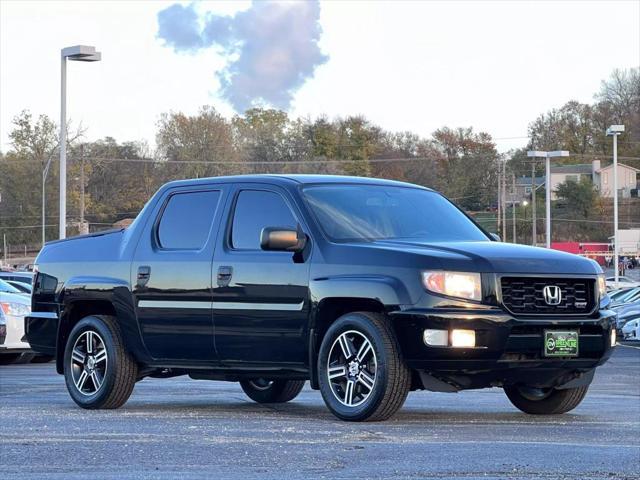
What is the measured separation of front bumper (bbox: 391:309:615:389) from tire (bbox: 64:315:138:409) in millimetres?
2662

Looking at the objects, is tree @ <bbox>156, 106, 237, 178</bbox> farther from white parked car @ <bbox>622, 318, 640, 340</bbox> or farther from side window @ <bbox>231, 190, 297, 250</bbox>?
side window @ <bbox>231, 190, 297, 250</bbox>

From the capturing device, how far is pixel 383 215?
34.7ft

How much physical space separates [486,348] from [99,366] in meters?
3.49

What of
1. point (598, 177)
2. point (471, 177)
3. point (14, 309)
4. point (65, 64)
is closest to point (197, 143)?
point (471, 177)

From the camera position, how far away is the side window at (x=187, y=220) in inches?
432

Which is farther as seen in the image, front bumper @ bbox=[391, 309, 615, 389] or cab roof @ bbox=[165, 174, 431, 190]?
cab roof @ bbox=[165, 174, 431, 190]

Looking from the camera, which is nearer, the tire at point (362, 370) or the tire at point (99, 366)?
the tire at point (362, 370)

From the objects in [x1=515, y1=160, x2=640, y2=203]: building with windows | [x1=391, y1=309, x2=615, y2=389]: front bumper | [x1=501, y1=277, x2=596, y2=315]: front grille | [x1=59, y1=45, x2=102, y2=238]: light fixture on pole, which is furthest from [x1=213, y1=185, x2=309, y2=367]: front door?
[x1=515, y1=160, x2=640, y2=203]: building with windows

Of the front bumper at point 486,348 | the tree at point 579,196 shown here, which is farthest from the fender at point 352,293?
the tree at point 579,196

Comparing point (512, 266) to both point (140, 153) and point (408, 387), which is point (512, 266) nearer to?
point (408, 387)

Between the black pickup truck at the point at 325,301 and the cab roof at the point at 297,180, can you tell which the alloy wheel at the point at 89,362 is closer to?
the black pickup truck at the point at 325,301

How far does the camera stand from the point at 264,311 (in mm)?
10188

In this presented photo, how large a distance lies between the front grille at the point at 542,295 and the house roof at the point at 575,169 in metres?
129

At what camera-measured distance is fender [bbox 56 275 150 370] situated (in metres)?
11.1
